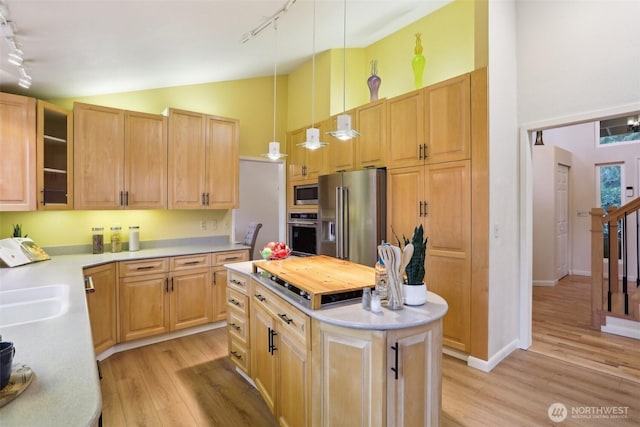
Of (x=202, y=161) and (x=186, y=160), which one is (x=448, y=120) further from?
(x=186, y=160)

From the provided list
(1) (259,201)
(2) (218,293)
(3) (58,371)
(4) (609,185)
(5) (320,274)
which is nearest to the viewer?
(3) (58,371)

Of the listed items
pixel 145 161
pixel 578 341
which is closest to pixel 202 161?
pixel 145 161

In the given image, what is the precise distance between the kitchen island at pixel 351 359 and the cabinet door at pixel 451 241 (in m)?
1.15

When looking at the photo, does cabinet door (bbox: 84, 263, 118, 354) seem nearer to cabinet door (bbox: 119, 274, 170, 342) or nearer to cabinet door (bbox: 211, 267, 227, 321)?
cabinet door (bbox: 119, 274, 170, 342)

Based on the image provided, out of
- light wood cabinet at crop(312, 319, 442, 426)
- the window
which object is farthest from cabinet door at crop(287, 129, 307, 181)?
the window

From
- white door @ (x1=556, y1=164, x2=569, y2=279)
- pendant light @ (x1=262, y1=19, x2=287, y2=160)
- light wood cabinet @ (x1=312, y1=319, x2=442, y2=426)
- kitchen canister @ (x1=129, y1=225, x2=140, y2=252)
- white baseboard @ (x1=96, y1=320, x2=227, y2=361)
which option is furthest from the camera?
white door @ (x1=556, y1=164, x2=569, y2=279)

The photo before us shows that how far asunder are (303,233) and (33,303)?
9.21ft

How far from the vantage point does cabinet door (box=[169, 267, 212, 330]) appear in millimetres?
3256

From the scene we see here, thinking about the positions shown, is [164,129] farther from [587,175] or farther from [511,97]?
[587,175]

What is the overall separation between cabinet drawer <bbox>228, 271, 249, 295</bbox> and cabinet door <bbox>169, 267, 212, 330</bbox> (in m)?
1.02

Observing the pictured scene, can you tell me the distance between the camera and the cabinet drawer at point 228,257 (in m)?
3.51

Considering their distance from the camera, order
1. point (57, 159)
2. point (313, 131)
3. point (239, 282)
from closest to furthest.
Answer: point (313, 131)
point (239, 282)
point (57, 159)

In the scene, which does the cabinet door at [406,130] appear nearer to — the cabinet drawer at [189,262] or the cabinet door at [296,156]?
the cabinet door at [296,156]

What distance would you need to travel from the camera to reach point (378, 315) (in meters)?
1.41
